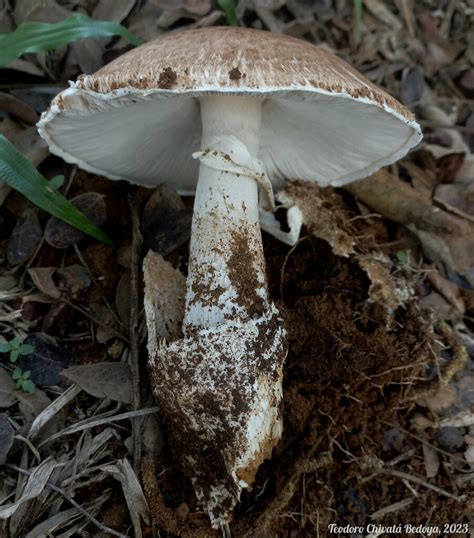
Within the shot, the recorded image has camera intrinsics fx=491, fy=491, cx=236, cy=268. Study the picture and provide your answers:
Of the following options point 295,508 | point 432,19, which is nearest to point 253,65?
point 295,508

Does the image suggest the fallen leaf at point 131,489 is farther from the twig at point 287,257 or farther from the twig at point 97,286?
the twig at point 287,257

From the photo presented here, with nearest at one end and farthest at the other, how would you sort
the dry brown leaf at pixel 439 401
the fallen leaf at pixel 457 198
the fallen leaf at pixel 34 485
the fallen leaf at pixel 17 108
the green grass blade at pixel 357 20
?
1. the fallen leaf at pixel 34 485
2. the dry brown leaf at pixel 439 401
3. the fallen leaf at pixel 17 108
4. the fallen leaf at pixel 457 198
5. the green grass blade at pixel 357 20

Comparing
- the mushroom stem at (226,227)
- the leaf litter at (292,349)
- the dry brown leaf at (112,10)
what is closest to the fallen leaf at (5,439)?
the leaf litter at (292,349)

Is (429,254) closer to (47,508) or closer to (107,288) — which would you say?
(107,288)

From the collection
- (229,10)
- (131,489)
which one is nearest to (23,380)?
(131,489)

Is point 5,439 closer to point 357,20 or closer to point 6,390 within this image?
point 6,390

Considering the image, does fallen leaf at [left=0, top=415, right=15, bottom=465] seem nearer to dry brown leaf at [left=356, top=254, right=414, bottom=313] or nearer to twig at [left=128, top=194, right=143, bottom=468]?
twig at [left=128, top=194, right=143, bottom=468]
